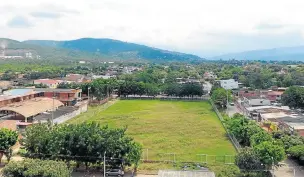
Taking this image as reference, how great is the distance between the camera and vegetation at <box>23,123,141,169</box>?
2344 cm

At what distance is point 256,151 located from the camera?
2367 centimetres

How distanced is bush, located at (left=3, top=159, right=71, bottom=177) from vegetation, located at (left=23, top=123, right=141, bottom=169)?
132 inches

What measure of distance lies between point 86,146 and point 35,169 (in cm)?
464

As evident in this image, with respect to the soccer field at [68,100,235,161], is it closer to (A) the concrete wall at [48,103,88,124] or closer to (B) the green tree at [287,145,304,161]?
(A) the concrete wall at [48,103,88,124]

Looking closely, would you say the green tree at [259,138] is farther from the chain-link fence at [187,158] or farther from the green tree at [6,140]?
the green tree at [6,140]

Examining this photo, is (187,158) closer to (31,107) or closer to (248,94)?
(31,107)

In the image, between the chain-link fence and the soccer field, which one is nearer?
the chain-link fence

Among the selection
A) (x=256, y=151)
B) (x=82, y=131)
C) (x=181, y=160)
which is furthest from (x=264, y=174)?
(x=82, y=131)

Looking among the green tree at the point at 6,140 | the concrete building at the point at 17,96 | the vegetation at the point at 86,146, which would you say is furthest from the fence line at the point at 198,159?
the concrete building at the point at 17,96

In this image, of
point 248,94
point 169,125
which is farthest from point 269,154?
point 248,94

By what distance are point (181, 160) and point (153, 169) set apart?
2.92 m

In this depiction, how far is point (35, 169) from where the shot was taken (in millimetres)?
19312

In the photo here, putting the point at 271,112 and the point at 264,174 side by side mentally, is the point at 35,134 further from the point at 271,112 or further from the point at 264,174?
the point at 271,112

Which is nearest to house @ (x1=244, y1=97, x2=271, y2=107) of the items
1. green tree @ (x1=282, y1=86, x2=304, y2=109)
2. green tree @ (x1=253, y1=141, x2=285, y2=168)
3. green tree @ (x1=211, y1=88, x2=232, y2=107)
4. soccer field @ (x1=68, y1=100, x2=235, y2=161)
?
green tree @ (x1=211, y1=88, x2=232, y2=107)
